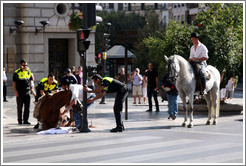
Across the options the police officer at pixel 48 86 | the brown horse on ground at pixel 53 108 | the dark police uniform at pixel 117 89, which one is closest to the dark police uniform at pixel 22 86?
the police officer at pixel 48 86

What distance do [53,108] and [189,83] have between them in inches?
144

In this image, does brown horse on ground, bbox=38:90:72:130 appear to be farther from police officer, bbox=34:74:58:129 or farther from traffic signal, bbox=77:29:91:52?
traffic signal, bbox=77:29:91:52

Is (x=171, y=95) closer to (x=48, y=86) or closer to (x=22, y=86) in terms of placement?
(x=48, y=86)

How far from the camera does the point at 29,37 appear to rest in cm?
3434

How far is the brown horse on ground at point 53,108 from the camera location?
1669cm

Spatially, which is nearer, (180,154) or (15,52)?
(180,154)

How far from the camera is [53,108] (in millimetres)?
16766

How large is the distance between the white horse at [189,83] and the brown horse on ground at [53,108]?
2763 millimetres

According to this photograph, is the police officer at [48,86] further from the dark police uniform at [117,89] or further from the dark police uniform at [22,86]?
the dark police uniform at [117,89]

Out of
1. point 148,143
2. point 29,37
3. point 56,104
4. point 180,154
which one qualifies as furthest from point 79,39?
point 29,37

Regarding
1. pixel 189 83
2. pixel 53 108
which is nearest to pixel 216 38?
pixel 189 83

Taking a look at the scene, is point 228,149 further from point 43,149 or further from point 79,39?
point 79,39

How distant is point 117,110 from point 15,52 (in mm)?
18997

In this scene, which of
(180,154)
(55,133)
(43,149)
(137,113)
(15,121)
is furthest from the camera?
(137,113)
